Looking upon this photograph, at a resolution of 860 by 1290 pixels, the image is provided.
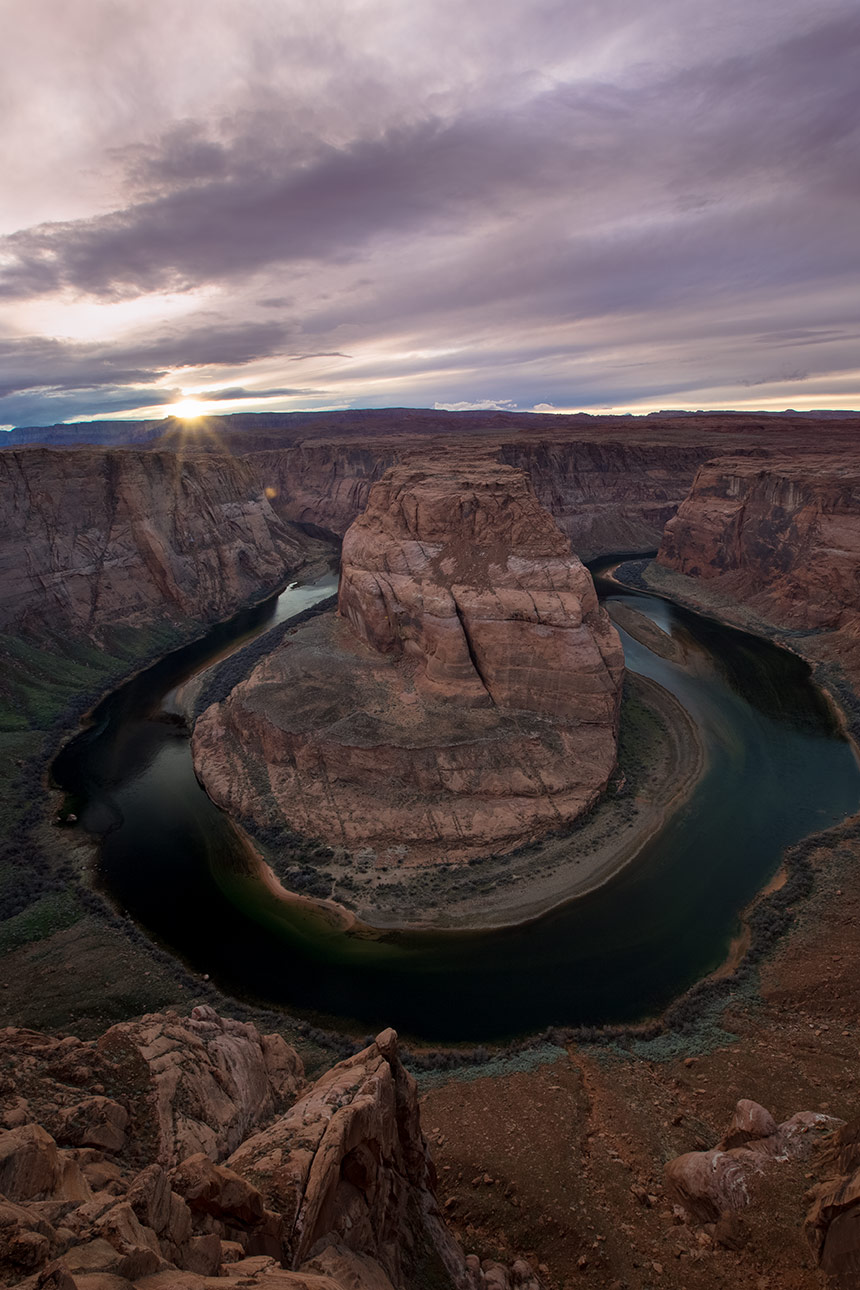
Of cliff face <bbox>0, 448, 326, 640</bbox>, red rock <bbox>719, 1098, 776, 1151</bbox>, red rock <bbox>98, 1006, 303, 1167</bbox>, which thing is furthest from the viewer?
cliff face <bbox>0, 448, 326, 640</bbox>

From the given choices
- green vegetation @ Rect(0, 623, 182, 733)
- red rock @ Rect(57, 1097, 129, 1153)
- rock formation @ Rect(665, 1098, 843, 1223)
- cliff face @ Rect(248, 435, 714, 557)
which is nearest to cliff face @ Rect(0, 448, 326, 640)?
green vegetation @ Rect(0, 623, 182, 733)

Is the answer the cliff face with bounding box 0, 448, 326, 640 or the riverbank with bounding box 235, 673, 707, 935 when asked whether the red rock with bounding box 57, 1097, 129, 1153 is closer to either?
the riverbank with bounding box 235, 673, 707, 935

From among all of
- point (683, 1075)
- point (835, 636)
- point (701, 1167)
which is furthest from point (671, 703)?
point (701, 1167)

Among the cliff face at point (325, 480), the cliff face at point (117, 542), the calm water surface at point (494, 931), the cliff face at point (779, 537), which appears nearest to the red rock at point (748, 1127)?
the calm water surface at point (494, 931)

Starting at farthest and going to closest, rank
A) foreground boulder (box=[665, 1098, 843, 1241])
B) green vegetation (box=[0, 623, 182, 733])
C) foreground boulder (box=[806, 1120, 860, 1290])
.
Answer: green vegetation (box=[0, 623, 182, 733]) < foreground boulder (box=[665, 1098, 843, 1241]) < foreground boulder (box=[806, 1120, 860, 1290])

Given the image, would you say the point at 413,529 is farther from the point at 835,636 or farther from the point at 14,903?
the point at 835,636

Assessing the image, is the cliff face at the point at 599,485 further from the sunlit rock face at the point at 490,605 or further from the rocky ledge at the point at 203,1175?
the rocky ledge at the point at 203,1175
